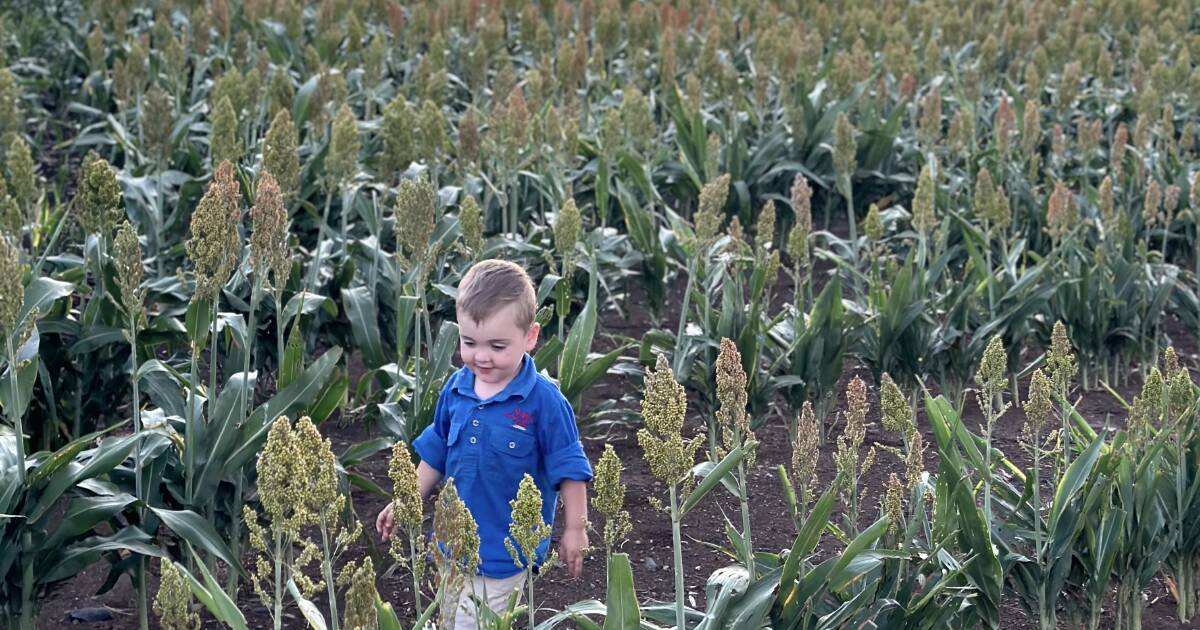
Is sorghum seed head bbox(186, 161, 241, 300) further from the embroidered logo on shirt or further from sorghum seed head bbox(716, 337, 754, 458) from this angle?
sorghum seed head bbox(716, 337, 754, 458)

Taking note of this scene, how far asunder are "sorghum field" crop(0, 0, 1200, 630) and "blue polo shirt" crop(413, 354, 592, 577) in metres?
0.28

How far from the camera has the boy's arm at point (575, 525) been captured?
3.36m

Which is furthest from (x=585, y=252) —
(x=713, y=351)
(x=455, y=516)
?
(x=455, y=516)

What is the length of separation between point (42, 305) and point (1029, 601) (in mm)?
2810

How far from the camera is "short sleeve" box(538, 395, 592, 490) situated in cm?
350

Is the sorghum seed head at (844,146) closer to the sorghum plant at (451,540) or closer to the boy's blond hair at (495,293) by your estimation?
the boy's blond hair at (495,293)

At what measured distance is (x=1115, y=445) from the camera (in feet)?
12.6

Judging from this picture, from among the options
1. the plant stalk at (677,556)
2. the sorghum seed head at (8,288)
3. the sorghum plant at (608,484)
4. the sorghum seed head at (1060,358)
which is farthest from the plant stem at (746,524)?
the sorghum seed head at (8,288)

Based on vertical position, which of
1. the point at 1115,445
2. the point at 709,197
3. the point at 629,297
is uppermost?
the point at 709,197

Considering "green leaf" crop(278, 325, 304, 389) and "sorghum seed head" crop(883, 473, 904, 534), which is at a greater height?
"sorghum seed head" crop(883, 473, 904, 534)

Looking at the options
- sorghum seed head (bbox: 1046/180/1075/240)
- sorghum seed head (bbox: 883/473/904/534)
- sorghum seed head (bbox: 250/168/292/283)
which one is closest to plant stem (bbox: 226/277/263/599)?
sorghum seed head (bbox: 250/168/292/283)

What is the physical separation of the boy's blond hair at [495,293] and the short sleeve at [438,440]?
0.98ft

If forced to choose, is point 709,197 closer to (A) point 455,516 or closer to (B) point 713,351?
(B) point 713,351

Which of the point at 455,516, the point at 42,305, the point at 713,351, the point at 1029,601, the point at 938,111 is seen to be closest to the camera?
the point at 455,516
